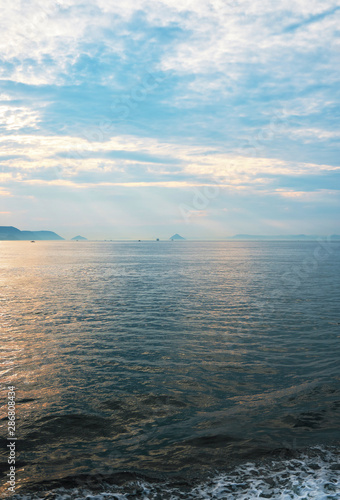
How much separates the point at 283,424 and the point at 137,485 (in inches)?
260

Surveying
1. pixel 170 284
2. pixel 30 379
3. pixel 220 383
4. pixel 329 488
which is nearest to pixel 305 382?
pixel 220 383

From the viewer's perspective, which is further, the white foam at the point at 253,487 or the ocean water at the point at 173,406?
the ocean water at the point at 173,406

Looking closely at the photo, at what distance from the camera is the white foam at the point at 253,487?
9625 millimetres

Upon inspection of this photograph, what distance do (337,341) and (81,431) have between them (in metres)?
19.7

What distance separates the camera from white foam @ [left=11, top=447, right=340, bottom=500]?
379 inches

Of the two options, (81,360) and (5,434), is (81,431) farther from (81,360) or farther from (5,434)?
(81,360)

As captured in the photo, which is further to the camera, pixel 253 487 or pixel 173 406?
pixel 173 406

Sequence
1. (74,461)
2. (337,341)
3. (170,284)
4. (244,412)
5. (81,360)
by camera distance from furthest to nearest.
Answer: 1. (170,284)
2. (337,341)
3. (81,360)
4. (244,412)
5. (74,461)

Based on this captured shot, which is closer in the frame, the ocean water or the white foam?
the white foam

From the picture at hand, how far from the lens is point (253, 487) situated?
1004cm

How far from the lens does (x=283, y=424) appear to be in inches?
527

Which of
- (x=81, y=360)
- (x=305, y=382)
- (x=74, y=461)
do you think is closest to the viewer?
(x=74, y=461)

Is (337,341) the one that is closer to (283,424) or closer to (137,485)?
(283,424)

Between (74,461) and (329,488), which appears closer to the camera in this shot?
(329,488)
